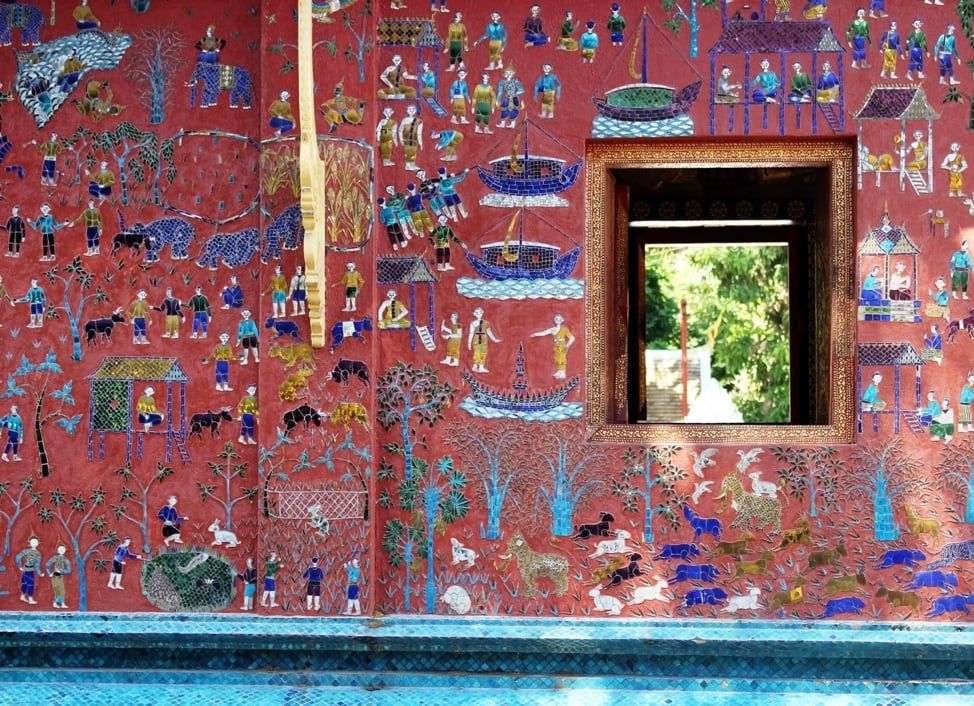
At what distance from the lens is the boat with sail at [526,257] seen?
13.6ft

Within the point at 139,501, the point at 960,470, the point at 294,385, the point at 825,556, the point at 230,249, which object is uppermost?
the point at 230,249

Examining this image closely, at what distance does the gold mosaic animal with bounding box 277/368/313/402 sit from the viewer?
4.07 metres

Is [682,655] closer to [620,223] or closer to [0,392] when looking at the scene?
[620,223]

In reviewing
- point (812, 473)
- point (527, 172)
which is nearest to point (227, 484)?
point (527, 172)

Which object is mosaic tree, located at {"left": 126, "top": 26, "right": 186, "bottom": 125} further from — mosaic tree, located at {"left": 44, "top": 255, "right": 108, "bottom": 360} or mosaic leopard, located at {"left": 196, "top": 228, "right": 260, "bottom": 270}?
mosaic tree, located at {"left": 44, "top": 255, "right": 108, "bottom": 360}

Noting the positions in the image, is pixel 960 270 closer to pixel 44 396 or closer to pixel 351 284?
pixel 351 284

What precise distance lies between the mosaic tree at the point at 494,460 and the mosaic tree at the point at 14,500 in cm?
175

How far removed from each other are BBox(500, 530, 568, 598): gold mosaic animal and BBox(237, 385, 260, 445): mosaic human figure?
1121mm

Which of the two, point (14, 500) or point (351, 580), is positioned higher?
point (14, 500)

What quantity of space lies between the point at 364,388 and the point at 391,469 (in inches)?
13.8

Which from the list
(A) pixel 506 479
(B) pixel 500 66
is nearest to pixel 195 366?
(A) pixel 506 479

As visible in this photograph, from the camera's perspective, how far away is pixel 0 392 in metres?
4.26

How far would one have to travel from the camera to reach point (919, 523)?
403 cm

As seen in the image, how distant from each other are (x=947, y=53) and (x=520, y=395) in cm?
215
